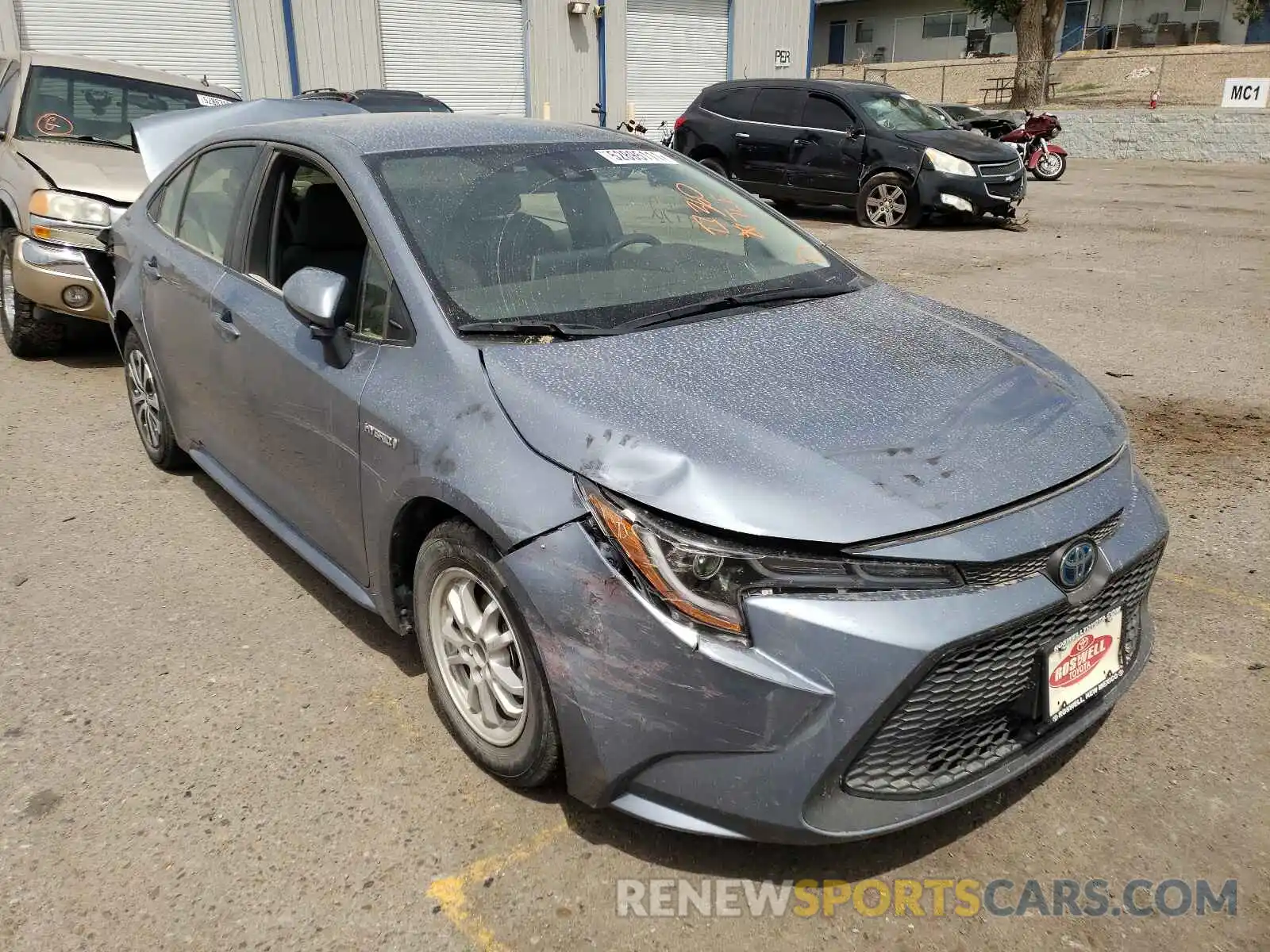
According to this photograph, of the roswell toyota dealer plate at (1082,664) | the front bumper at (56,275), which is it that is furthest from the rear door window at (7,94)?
the roswell toyota dealer plate at (1082,664)

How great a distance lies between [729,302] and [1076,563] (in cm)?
132

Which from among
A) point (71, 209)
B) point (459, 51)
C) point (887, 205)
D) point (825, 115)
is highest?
point (459, 51)

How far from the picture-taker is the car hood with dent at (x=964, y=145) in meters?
12.6

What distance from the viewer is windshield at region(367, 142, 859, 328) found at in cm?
292

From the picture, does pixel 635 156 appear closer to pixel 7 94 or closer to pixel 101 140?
pixel 101 140

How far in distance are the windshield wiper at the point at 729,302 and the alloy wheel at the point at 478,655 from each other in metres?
0.84

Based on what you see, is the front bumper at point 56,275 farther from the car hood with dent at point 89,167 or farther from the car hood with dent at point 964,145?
the car hood with dent at point 964,145

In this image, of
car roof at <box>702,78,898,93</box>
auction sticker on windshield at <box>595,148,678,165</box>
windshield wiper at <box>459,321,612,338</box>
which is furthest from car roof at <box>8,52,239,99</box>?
car roof at <box>702,78,898,93</box>

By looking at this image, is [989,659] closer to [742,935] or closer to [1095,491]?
[1095,491]

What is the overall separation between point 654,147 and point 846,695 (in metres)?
2.63

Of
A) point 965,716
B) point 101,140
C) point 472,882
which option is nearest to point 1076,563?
point 965,716

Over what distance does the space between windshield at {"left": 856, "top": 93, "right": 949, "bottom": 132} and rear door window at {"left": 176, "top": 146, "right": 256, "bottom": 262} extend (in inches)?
418

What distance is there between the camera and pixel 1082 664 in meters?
2.38

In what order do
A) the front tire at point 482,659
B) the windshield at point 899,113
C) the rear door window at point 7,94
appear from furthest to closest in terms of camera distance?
the windshield at point 899,113 → the rear door window at point 7,94 → the front tire at point 482,659
